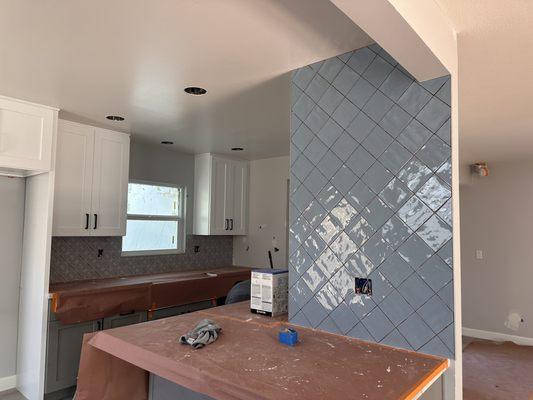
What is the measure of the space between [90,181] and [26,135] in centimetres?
73

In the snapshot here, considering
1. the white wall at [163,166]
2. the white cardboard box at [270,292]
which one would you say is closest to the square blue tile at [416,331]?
the white cardboard box at [270,292]

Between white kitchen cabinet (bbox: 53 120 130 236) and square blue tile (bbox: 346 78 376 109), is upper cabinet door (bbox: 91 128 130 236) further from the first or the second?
square blue tile (bbox: 346 78 376 109)

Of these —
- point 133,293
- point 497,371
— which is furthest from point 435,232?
point 497,371

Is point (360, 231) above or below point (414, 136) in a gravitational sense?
below

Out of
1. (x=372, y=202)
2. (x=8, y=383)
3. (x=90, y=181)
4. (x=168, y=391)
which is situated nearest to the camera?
(x=372, y=202)

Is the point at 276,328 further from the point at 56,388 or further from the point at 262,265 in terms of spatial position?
the point at 262,265

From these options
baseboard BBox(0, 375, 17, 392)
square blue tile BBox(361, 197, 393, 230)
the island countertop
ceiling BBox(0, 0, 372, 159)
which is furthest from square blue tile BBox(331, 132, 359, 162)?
baseboard BBox(0, 375, 17, 392)

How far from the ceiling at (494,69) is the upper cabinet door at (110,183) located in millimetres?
2938

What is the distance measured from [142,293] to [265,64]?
2342 mm

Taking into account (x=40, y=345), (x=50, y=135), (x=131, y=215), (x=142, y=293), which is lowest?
(x=40, y=345)

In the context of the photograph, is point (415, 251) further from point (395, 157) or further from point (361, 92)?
point (361, 92)

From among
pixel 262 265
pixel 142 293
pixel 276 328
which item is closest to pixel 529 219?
pixel 262 265

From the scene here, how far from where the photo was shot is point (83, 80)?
2.43 meters

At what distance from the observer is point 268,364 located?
1547 mm
